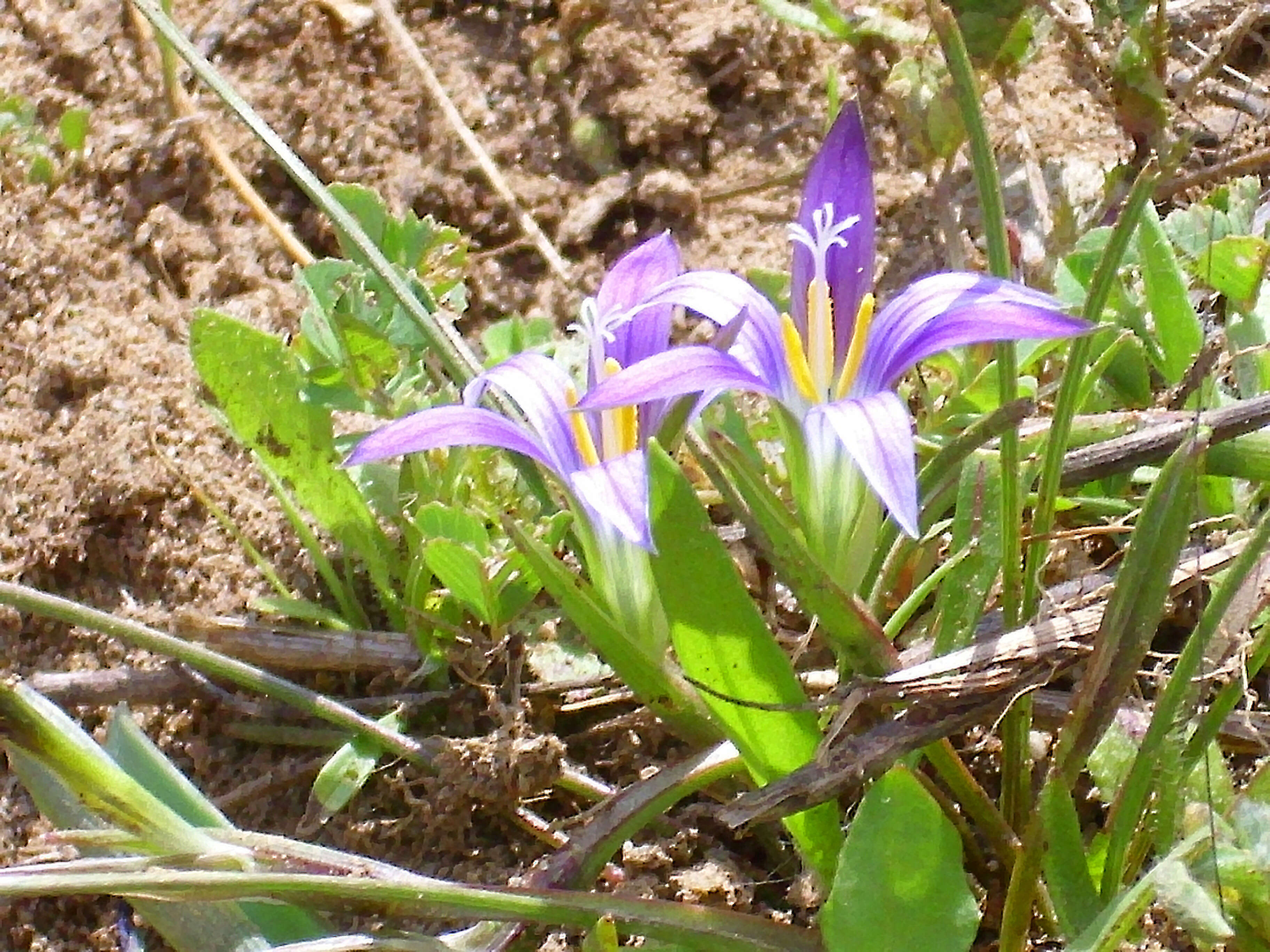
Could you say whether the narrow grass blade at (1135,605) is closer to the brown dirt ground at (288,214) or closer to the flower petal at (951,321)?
the flower petal at (951,321)

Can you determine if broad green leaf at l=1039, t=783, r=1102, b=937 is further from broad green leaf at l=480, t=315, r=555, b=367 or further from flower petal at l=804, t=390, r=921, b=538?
broad green leaf at l=480, t=315, r=555, b=367

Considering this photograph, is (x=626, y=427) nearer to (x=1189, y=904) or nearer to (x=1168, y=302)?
(x=1189, y=904)

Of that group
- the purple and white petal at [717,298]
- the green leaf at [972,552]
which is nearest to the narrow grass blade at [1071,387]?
the green leaf at [972,552]

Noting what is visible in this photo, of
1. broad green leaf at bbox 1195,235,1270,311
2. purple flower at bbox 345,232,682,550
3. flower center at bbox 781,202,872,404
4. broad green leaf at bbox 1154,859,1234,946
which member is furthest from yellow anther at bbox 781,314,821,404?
broad green leaf at bbox 1195,235,1270,311

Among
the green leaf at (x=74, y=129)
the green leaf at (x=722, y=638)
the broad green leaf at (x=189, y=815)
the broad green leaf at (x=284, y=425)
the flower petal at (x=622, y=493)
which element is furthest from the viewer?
the green leaf at (x=74, y=129)

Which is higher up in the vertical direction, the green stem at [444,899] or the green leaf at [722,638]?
the green leaf at [722,638]

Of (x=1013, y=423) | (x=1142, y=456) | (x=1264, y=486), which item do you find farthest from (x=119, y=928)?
(x=1264, y=486)
